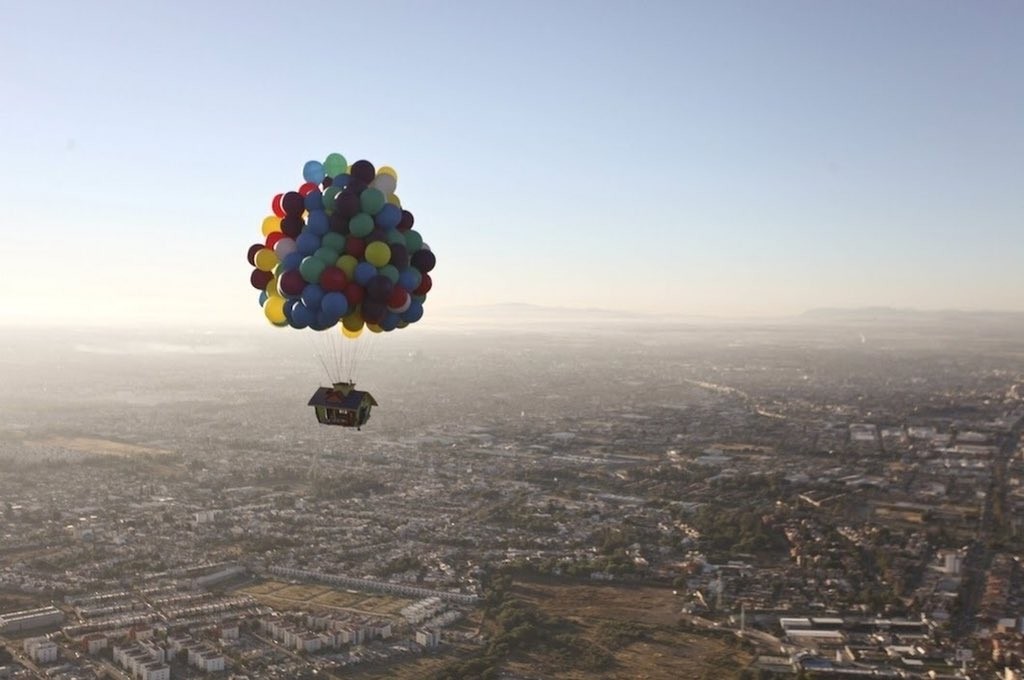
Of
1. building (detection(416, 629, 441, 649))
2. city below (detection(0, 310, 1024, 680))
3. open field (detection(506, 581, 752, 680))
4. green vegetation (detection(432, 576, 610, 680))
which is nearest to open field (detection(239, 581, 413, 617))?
city below (detection(0, 310, 1024, 680))

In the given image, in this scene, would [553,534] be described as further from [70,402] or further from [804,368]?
[804,368]

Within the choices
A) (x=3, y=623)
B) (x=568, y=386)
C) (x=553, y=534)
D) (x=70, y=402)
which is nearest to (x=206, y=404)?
(x=70, y=402)

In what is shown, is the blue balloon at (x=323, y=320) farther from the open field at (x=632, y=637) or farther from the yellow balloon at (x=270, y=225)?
the open field at (x=632, y=637)

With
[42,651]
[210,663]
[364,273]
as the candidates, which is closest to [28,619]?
[42,651]

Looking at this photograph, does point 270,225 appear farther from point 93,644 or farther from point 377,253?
point 93,644

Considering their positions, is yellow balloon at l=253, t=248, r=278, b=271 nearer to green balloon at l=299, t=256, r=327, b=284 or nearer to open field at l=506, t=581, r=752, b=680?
green balloon at l=299, t=256, r=327, b=284

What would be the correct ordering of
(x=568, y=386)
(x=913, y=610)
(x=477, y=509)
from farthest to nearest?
(x=568, y=386), (x=477, y=509), (x=913, y=610)
